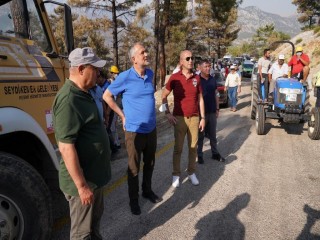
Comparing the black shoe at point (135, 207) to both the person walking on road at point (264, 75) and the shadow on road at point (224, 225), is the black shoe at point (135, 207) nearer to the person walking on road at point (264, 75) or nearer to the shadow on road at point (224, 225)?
the shadow on road at point (224, 225)

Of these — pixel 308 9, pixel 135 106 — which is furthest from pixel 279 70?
pixel 308 9

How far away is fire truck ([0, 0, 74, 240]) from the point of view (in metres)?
2.61

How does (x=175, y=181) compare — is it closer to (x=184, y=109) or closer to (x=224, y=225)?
(x=184, y=109)

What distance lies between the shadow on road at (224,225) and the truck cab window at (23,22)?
2.63 meters

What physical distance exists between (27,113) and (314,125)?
6.60m

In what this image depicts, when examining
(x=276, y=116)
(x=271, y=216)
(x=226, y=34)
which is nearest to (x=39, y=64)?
(x=271, y=216)

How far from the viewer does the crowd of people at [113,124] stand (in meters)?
2.20

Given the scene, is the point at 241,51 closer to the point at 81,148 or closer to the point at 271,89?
the point at 271,89

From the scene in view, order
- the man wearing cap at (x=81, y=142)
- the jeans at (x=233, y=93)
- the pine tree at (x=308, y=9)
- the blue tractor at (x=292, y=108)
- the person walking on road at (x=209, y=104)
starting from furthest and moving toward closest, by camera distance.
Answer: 1. the pine tree at (x=308, y=9)
2. the jeans at (x=233, y=93)
3. the blue tractor at (x=292, y=108)
4. the person walking on road at (x=209, y=104)
5. the man wearing cap at (x=81, y=142)

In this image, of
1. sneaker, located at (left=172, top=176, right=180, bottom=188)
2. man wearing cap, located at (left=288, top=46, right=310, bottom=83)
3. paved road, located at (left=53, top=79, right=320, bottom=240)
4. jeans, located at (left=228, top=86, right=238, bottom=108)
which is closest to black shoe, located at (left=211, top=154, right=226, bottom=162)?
paved road, located at (left=53, top=79, right=320, bottom=240)

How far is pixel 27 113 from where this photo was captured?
2883 mm

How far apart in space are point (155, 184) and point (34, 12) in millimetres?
2893

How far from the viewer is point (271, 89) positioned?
8539 millimetres

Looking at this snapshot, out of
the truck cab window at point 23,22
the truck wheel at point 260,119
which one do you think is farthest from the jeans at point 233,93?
the truck cab window at point 23,22
